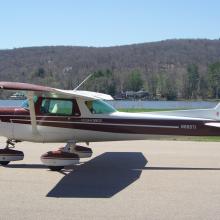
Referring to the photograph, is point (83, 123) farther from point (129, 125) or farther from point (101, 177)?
point (101, 177)

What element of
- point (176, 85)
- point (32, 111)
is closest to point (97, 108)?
point (32, 111)

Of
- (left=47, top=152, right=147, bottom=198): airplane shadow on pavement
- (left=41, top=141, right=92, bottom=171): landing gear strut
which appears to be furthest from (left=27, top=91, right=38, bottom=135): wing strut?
(left=47, top=152, right=147, bottom=198): airplane shadow on pavement

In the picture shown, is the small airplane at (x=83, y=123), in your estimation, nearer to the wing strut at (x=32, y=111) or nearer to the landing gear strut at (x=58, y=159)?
the wing strut at (x=32, y=111)

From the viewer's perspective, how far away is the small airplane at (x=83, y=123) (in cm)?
1173

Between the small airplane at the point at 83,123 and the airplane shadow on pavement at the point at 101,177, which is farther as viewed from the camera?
the small airplane at the point at 83,123

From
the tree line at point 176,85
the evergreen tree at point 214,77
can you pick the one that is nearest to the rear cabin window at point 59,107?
the tree line at point 176,85

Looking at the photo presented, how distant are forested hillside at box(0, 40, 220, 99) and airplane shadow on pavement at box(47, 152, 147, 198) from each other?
84.2 metres

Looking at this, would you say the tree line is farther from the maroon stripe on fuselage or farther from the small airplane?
the maroon stripe on fuselage

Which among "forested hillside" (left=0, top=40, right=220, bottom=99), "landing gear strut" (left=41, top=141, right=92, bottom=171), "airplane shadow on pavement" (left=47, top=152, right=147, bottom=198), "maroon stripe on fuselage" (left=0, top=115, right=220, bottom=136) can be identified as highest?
"forested hillside" (left=0, top=40, right=220, bottom=99)

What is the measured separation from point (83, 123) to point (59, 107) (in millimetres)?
747

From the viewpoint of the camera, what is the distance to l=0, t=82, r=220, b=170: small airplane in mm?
11727

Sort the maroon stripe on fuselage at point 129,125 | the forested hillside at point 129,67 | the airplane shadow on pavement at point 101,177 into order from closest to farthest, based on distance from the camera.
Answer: the airplane shadow on pavement at point 101,177 < the maroon stripe on fuselage at point 129,125 < the forested hillside at point 129,67

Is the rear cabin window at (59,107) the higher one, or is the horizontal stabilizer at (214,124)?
the rear cabin window at (59,107)

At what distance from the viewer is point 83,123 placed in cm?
1182
